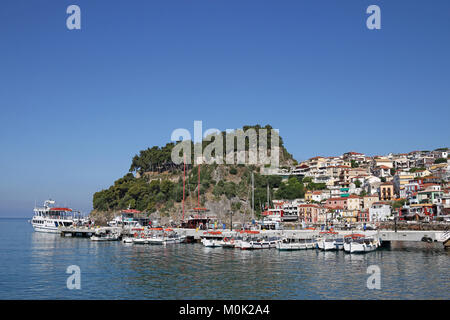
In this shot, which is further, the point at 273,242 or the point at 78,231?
the point at 78,231

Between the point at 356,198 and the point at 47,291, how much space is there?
282 feet

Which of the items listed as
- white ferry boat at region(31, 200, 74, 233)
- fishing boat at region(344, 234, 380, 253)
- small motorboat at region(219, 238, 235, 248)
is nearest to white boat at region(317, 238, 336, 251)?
fishing boat at region(344, 234, 380, 253)

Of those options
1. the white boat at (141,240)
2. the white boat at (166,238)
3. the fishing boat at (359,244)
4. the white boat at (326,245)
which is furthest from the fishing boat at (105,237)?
the fishing boat at (359,244)

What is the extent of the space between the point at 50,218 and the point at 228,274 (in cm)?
8608

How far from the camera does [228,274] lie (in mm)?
38250

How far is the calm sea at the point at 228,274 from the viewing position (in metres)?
30.4

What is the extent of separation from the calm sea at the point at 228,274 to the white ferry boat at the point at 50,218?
51223 millimetres

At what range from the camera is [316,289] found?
103 feet

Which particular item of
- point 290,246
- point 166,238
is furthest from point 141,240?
point 290,246

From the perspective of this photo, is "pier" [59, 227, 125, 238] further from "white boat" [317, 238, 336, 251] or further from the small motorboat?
"white boat" [317, 238, 336, 251]

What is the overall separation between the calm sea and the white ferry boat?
51.2 metres

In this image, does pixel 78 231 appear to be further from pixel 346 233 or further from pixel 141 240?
pixel 346 233
